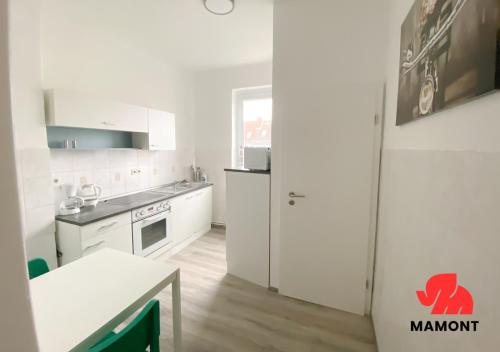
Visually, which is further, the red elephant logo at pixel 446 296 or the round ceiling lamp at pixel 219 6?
the round ceiling lamp at pixel 219 6

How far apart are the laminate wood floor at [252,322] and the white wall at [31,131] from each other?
1177mm

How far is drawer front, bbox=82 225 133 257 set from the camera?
6.32 feet

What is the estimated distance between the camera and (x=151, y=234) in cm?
260

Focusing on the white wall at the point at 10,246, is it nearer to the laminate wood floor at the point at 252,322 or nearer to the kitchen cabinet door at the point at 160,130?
the laminate wood floor at the point at 252,322

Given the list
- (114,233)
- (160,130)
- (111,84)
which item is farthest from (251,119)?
(114,233)

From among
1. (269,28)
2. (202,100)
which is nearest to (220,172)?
(202,100)

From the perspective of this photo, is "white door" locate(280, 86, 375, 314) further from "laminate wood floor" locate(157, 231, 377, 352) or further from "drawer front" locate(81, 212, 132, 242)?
"drawer front" locate(81, 212, 132, 242)

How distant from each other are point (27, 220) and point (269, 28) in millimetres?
2825

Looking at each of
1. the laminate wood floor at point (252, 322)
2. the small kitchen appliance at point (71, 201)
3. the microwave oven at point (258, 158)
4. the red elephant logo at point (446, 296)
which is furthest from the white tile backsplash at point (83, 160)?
the red elephant logo at point (446, 296)

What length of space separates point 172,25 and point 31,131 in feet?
5.39

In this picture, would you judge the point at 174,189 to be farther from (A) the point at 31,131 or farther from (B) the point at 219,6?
(B) the point at 219,6

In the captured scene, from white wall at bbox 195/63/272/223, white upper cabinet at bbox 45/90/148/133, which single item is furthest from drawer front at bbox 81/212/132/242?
white wall at bbox 195/63/272/223

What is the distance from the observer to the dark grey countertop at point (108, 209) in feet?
6.32

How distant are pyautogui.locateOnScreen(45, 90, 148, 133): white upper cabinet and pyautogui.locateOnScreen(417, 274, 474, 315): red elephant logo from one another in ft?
8.49
